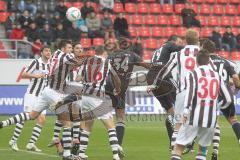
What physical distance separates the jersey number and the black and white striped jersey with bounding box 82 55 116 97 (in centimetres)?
265

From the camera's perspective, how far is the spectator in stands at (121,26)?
28.2 meters

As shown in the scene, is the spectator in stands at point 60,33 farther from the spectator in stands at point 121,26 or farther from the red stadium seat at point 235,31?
the red stadium seat at point 235,31

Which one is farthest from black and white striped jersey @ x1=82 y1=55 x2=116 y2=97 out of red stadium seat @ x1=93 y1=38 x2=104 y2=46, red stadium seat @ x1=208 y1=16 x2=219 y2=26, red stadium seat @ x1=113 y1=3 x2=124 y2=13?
red stadium seat @ x1=208 y1=16 x2=219 y2=26

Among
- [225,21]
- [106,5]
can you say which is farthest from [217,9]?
[106,5]

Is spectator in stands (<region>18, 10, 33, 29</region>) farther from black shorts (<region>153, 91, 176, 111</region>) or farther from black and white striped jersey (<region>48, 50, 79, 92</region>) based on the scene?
black and white striped jersey (<region>48, 50, 79, 92</region>)

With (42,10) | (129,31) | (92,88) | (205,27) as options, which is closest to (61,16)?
(42,10)

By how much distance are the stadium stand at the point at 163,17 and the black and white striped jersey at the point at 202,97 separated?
1781 centimetres

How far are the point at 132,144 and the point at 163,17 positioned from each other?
1559cm

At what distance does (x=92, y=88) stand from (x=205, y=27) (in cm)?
1946

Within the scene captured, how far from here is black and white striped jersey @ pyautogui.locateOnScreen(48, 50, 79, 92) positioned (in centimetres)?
1351

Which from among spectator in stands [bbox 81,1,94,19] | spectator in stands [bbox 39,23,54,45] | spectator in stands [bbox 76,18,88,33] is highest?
spectator in stands [bbox 81,1,94,19]

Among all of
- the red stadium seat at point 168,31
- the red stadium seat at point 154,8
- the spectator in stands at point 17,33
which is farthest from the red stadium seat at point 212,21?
the spectator in stands at point 17,33

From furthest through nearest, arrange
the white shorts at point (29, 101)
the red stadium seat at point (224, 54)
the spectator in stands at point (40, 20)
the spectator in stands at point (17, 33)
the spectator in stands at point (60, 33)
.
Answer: the red stadium seat at point (224, 54)
the spectator in stands at point (40, 20)
the spectator in stands at point (60, 33)
the spectator in stands at point (17, 33)
the white shorts at point (29, 101)

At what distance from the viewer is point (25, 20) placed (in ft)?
87.9
